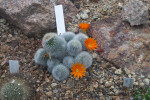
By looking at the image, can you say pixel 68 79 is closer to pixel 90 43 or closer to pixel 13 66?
pixel 90 43

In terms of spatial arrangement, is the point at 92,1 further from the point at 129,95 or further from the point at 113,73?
the point at 129,95

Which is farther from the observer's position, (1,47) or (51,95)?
(1,47)

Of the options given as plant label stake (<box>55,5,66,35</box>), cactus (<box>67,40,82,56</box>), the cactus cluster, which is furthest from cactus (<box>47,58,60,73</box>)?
plant label stake (<box>55,5,66,35</box>)

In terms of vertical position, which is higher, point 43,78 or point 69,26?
point 69,26

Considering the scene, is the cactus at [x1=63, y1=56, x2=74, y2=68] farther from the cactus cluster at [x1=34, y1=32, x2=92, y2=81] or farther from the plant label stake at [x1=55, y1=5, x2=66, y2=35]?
the plant label stake at [x1=55, y1=5, x2=66, y2=35]

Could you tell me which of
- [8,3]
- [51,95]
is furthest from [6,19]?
[51,95]

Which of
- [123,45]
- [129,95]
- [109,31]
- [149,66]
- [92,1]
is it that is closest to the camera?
[129,95]

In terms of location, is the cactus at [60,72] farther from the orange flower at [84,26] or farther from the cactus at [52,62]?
the orange flower at [84,26]
